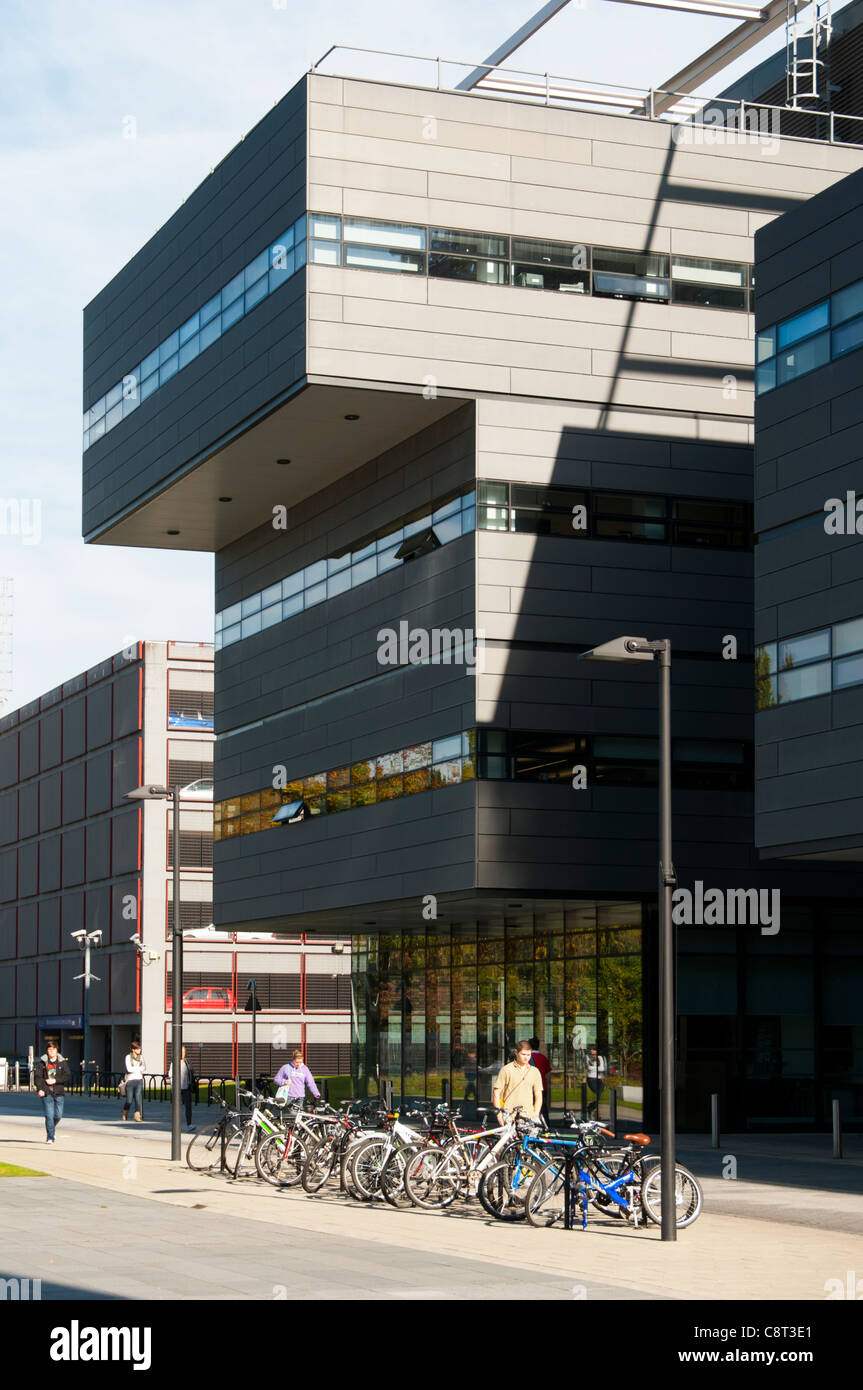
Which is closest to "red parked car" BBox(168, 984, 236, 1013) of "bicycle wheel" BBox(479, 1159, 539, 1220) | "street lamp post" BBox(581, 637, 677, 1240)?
"bicycle wheel" BBox(479, 1159, 539, 1220)

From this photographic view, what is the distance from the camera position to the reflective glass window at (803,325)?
3133 cm

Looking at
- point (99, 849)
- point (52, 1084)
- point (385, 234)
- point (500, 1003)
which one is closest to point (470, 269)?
point (385, 234)

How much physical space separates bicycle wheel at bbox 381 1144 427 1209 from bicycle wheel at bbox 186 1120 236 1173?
5.92 metres

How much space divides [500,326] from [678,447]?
4.53 m

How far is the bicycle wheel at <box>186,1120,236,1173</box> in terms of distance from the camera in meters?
28.3

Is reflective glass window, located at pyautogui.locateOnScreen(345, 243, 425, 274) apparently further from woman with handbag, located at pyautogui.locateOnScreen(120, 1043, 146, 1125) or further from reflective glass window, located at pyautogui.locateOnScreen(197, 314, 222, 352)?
woman with handbag, located at pyautogui.locateOnScreen(120, 1043, 146, 1125)

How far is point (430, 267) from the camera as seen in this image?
37031mm

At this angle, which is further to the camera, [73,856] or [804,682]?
[73,856]

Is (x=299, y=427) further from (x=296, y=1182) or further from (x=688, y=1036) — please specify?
(x=296, y=1182)

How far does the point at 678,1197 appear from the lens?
19875 mm

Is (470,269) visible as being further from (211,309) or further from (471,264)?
(211,309)

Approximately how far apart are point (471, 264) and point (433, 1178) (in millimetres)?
21170

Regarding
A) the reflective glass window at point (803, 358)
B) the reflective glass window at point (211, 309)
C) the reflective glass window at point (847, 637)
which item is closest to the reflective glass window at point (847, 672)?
the reflective glass window at point (847, 637)

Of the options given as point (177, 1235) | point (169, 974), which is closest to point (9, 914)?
point (169, 974)
